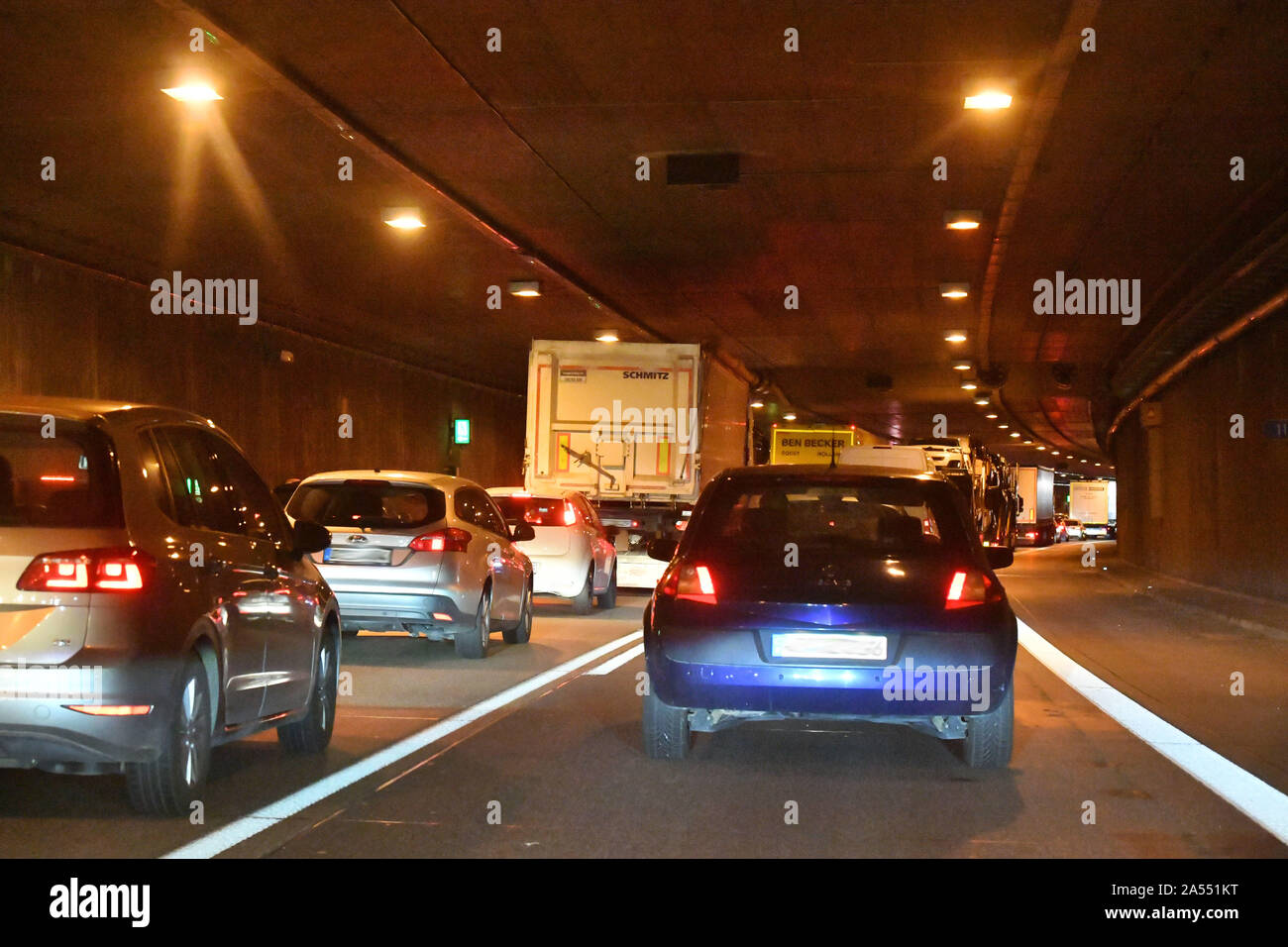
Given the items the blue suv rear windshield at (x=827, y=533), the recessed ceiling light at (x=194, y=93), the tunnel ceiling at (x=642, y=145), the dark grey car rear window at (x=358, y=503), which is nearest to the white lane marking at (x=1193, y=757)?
the blue suv rear windshield at (x=827, y=533)

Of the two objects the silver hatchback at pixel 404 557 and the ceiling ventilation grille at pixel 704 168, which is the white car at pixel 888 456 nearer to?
the ceiling ventilation grille at pixel 704 168

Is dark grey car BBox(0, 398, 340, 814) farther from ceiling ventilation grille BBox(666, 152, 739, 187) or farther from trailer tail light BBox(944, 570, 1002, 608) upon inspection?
ceiling ventilation grille BBox(666, 152, 739, 187)

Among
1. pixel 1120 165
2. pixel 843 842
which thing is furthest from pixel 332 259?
pixel 843 842

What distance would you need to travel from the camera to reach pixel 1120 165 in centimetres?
1485

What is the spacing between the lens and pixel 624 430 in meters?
23.0

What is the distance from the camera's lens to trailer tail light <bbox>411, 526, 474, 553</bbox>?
45.0 ft

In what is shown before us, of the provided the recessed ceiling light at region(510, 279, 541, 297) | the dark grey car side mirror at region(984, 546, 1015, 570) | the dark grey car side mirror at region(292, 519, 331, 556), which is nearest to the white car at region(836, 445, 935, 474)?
the recessed ceiling light at region(510, 279, 541, 297)

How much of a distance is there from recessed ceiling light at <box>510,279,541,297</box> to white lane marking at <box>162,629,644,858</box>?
417 inches

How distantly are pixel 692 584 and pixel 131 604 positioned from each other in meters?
2.98

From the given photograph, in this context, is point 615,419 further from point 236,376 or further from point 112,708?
point 112,708

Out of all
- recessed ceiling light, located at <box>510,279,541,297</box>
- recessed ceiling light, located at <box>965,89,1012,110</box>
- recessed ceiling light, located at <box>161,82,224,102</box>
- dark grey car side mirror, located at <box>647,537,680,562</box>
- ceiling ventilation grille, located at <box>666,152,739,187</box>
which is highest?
recessed ceiling light, located at <box>161,82,224,102</box>

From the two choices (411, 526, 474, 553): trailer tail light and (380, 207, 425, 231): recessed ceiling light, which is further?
(380, 207, 425, 231): recessed ceiling light
